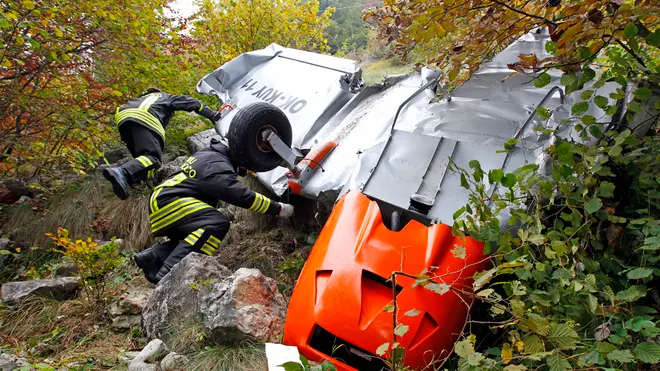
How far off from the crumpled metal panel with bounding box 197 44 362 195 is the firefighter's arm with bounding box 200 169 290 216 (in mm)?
326

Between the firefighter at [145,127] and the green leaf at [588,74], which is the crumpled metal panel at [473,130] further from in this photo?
the firefighter at [145,127]

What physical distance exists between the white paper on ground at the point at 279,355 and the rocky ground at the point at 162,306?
423 millimetres

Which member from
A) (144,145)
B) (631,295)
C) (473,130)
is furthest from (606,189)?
(144,145)

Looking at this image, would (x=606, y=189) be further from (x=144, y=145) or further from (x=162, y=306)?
(x=144, y=145)

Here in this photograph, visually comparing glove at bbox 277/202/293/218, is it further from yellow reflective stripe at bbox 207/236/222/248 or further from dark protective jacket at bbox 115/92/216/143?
dark protective jacket at bbox 115/92/216/143

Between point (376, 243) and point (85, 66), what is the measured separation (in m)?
4.43

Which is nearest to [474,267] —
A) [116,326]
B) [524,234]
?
[524,234]

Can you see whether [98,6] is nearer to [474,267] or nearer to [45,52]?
[45,52]

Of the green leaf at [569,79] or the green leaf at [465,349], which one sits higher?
the green leaf at [569,79]

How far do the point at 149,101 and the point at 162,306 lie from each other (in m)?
2.57

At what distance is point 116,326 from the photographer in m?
2.98

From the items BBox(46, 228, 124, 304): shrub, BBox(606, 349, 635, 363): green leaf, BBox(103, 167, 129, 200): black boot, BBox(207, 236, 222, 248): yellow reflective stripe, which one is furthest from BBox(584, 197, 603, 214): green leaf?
BBox(103, 167, 129, 200): black boot

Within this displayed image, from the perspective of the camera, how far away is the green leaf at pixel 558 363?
54.9 inches

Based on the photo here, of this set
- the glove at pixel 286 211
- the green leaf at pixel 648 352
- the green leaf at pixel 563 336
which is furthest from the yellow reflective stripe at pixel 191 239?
the green leaf at pixel 648 352
